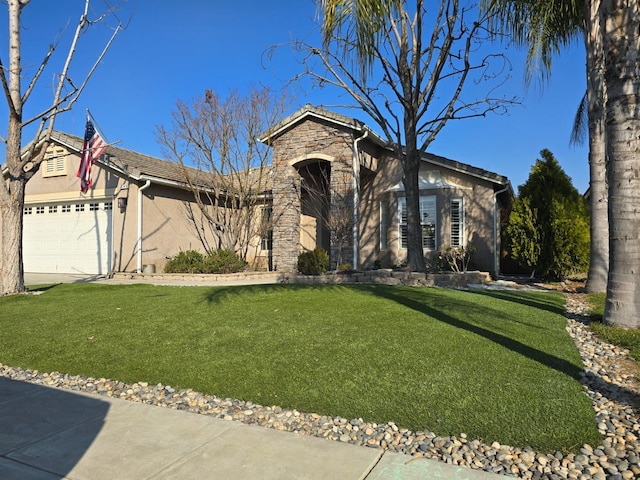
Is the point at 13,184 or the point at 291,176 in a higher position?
the point at 291,176

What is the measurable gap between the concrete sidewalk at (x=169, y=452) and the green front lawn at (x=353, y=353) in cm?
61

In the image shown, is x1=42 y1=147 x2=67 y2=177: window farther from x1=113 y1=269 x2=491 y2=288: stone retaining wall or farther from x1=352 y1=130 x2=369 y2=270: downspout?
x1=352 y1=130 x2=369 y2=270: downspout

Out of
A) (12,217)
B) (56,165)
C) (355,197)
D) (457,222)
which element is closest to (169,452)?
(12,217)

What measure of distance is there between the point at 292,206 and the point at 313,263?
333cm

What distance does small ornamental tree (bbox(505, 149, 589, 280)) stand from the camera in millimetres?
12555

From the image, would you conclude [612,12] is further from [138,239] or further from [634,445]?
[138,239]

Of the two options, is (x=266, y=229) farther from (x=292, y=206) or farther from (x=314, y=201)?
(x=314, y=201)

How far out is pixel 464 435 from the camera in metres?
3.43

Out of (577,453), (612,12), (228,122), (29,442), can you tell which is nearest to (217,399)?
(29,442)

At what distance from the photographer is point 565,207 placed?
41.6 ft

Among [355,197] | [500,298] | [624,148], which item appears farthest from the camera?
[355,197]

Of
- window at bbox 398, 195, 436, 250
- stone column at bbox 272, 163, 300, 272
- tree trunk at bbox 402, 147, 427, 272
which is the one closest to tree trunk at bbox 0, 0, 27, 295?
stone column at bbox 272, 163, 300, 272

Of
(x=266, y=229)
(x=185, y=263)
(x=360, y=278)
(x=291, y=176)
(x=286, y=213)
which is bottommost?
(x=360, y=278)

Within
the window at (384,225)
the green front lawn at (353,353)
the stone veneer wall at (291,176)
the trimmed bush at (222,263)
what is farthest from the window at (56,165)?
the window at (384,225)
